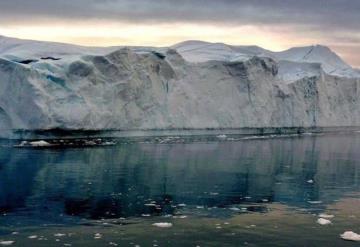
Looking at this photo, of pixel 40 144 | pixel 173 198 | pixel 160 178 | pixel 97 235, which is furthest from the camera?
pixel 40 144

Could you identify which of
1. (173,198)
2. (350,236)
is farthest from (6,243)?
(350,236)

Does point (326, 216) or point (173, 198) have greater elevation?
point (326, 216)

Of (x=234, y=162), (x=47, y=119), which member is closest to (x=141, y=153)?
(x=234, y=162)

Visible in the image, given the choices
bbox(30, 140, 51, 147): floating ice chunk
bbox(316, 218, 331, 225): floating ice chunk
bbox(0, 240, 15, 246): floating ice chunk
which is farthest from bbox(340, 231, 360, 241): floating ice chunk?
bbox(30, 140, 51, 147): floating ice chunk

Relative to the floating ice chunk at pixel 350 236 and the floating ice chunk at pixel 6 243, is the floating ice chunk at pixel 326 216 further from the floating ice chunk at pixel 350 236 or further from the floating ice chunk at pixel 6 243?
the floating ice chunk at pixel 6 243

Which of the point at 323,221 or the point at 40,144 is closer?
the point at 323,221

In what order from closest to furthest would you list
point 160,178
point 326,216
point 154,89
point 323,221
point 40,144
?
point 323,221 < point 326,216 < point 160,178 < point 40,144 < point 154,89

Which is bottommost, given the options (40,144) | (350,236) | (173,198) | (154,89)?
(40,144)

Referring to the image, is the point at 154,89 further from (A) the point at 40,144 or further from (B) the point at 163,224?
(B) the point at 163,224

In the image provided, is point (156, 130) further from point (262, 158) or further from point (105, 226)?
point (105, 226)
